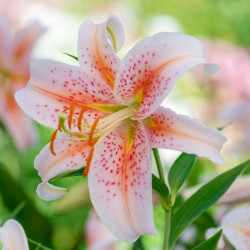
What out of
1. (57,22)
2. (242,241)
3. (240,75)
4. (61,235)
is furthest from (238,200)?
(57,22)

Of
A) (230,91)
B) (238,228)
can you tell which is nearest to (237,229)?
(238,228)

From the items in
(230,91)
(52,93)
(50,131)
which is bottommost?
(50,131)

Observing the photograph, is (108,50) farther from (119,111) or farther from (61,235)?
(61,235)

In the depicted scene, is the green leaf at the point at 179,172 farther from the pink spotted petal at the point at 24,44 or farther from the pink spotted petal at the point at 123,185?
the pink spotted petal at the point at 24,44

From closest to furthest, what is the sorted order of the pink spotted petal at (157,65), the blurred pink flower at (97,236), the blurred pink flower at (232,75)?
the pink spotted petal at (157,65), the blurred pink flower at (97,236), the blurred pink flower at (232,75)

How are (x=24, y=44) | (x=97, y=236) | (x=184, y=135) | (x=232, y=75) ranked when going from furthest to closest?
(x=232, y=75)
(x=24, y=44)
(x=97, y=236)
(x=184, y=135)

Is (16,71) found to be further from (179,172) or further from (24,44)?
(179,172)

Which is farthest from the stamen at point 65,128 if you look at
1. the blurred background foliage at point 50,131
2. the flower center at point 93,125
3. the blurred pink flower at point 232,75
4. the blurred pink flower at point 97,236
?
the blurred pink flower at point 232,75
